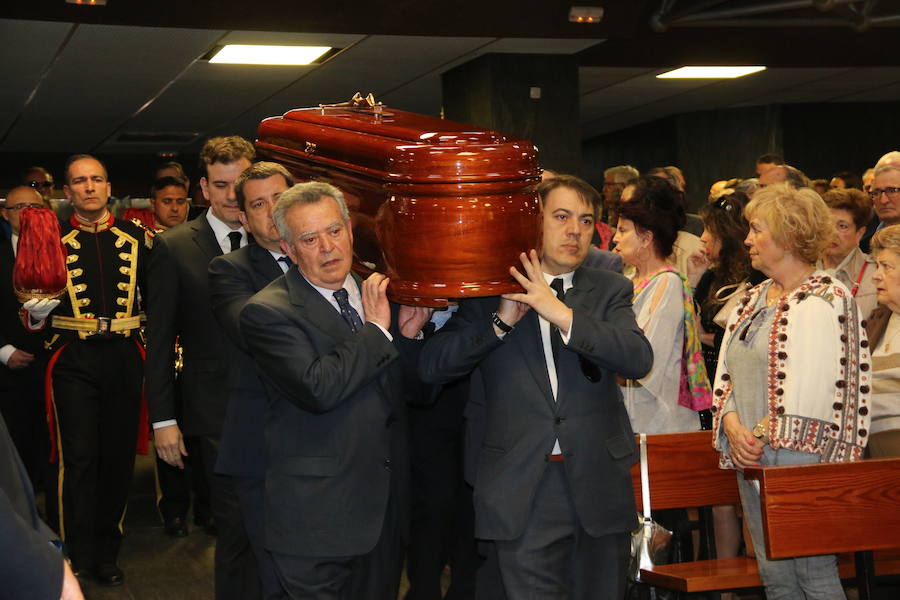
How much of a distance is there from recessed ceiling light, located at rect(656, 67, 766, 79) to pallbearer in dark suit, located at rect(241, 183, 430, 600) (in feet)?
23.3

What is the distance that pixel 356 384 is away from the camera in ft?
9.98

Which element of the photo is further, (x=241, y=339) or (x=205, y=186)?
(x=205, y=186)

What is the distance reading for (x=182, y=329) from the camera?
422 centimetres

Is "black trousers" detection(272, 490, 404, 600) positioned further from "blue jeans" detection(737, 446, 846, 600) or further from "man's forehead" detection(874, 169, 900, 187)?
"man's forehead" detection(874, 169, 900, 187)

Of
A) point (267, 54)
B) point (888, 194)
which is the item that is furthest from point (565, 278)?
point (267, 54)

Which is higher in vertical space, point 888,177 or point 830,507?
point 888,177

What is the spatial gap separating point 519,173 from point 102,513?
3196mm

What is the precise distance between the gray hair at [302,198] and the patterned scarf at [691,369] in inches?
67.0

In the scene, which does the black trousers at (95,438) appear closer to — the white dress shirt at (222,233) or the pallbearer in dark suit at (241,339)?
the white dress shirt at (222,233)

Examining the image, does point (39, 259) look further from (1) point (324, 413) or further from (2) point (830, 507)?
(2) point (830, 507)

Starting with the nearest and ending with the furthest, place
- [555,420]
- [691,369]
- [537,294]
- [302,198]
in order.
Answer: [537,294] → [302,198] → [555,420] → [691,369]

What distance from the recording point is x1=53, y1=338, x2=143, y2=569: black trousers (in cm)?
518

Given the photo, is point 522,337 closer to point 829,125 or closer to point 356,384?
point 356,384

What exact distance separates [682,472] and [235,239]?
1.82 metres
